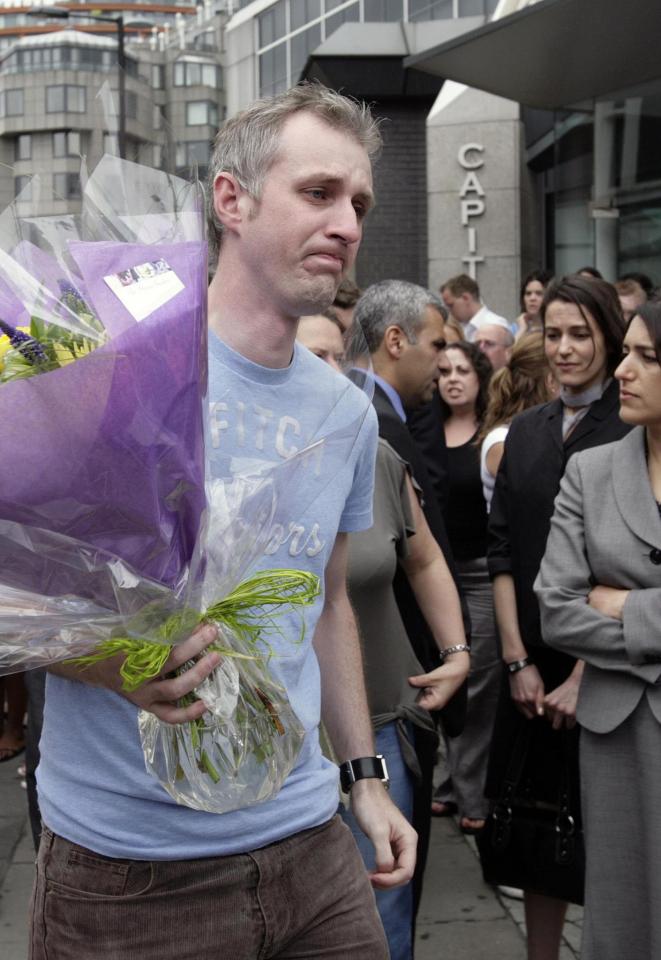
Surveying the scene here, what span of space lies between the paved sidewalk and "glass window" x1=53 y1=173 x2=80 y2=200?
3406 mm

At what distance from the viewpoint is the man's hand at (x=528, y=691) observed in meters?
4.48

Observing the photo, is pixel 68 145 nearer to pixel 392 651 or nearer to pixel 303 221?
pixel 303 221

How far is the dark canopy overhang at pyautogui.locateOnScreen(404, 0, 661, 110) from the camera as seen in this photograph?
1297cm

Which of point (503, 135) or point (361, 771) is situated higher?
point (503, 135)

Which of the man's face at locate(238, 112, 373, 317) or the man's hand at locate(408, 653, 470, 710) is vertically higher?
the man's face at locate(238, 112, 373, 317)

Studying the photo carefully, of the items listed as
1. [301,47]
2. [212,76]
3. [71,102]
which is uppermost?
[212,76]

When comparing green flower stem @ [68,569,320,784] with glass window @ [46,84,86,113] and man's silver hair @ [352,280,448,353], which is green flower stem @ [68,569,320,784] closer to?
glass window @ [46,84,86,113]

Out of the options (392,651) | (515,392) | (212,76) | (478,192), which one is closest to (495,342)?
(515,392)

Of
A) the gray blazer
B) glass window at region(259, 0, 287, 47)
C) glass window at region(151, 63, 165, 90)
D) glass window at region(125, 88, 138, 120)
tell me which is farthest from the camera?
glass window at region(259, 0, 287, 47)

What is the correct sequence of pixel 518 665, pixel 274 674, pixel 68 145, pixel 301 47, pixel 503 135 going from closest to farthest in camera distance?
1. pixel 68 145
2. pixel 274 674
3. pixel 518 665
4. pixel 503 135
5. pixel 301 47

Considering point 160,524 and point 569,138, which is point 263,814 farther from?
point 569,138

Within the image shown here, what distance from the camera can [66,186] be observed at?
1.92m

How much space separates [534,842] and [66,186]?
2.96m

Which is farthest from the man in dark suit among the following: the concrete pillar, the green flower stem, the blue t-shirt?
the concrete pillar
